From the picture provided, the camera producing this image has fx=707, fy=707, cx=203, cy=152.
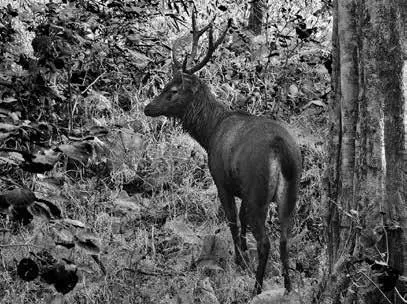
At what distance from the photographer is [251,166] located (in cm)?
551

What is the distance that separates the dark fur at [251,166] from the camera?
17.8 ft

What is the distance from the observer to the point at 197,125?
679 cm

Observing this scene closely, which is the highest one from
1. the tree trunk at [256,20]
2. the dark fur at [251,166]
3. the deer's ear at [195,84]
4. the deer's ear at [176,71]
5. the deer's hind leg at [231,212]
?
the tree trunk at [256,20]

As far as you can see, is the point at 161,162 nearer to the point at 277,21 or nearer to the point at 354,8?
the point at 277,21

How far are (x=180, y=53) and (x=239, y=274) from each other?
4116 millimetres

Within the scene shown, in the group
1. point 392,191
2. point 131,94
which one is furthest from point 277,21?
point 392,191

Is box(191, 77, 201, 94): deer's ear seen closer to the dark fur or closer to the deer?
the deer

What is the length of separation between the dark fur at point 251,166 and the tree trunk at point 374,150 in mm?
1271

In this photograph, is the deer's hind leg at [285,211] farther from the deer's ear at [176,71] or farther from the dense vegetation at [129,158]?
the deer's ear at [176,71]

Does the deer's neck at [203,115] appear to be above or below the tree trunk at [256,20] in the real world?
below

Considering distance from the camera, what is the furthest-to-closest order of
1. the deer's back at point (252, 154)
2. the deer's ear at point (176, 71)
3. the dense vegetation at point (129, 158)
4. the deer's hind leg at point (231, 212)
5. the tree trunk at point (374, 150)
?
the deer's ear at point (176, 71)
the deer's hind leg at point (231, 212)
the deer's back at point (252, 154)
the tree trunk at point (374, 150)
the dense vegetation at point (129, 158)

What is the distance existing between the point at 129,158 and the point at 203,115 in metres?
1.26

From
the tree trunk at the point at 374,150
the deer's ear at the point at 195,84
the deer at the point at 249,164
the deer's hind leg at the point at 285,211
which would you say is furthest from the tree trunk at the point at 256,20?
the tree trunk at the point at 374,150

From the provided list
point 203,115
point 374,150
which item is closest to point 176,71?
point 203,115
